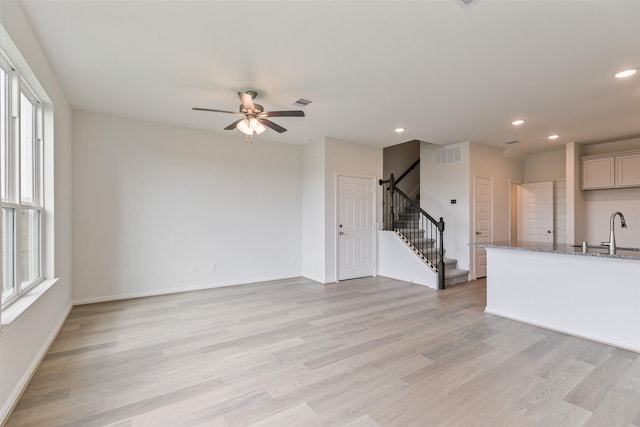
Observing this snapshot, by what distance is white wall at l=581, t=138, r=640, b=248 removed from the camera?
5699 millimetres

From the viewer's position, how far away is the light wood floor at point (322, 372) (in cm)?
200

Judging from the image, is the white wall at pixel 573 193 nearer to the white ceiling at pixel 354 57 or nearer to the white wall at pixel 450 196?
the white ceiling at pixel 354 57

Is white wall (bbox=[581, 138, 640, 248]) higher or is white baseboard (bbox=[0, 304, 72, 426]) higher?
white wall (bbox=[581, 138, 640, 248])

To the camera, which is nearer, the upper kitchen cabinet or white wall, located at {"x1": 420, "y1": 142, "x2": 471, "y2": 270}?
the upper kitchen cabinet

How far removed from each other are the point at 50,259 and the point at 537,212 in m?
8.79

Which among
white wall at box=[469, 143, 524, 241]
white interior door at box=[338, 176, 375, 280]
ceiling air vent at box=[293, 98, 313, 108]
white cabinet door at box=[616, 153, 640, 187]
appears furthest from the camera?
white wall at box=[469, 143, 524, 241]

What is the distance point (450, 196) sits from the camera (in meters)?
6.33

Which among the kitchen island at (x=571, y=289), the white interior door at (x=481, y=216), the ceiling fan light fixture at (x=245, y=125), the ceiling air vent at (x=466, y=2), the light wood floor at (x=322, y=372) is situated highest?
the ceiling air vent at (x=466, y=2)

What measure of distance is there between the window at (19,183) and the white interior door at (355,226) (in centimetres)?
433

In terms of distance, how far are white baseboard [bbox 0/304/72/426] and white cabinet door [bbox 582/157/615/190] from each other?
8598 millimetres

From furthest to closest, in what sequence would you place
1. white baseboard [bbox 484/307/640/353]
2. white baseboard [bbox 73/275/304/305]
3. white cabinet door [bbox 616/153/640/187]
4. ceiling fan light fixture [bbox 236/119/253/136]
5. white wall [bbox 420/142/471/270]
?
white wall [bbox 420/142/471/270] → white cabinet door [bbox 616/153/640/187] → white baseboard [bbox 73/275/304/305] → ceiling fan light fixture [bbox 236/119/253/136] → white baseboard [bbox 484/307/640/353]

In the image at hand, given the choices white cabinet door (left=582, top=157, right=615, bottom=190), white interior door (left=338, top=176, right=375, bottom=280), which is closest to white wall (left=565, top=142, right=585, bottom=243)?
white cabinet door (left=582, top=157, right=615, bottom=190)

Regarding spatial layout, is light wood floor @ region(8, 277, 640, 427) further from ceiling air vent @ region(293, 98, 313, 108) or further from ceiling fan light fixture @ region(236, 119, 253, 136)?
ceiling air vent @ region(293, 98, 313, 108)

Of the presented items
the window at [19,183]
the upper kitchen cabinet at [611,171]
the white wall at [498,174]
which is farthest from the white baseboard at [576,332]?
the window at [19,183]
